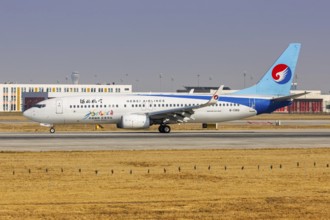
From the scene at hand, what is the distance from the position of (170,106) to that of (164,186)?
135ft

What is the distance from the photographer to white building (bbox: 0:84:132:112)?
189m

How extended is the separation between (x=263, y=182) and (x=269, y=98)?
4170 cm

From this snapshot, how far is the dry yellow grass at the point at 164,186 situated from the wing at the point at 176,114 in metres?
25.1

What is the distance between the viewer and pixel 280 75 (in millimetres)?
66688

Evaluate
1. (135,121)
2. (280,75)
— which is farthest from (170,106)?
(280,75)

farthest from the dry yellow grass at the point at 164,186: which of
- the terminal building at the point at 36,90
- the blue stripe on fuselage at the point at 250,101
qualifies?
the terminal building at the point at 36,90

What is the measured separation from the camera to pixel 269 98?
65500 millimetres

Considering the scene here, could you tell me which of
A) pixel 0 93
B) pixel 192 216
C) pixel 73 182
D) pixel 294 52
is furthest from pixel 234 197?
pixel 0 93

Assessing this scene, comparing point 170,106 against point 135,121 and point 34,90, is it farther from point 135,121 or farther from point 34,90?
point 34,90

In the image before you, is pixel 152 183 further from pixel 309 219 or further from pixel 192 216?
pixel 309 219

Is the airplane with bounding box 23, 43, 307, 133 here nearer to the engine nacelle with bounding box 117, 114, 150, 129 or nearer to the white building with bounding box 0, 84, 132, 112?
the engine nacelle with bounding box 117, 114, 150, 129

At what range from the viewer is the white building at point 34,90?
189375 mm

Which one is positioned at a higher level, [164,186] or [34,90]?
[34,90]

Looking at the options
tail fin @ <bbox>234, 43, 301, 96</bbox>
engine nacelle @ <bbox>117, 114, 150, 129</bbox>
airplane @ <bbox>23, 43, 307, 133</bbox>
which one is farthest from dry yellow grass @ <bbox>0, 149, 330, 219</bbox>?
tail fin @ <bbox>234, 43, 301, 96</bbox>
